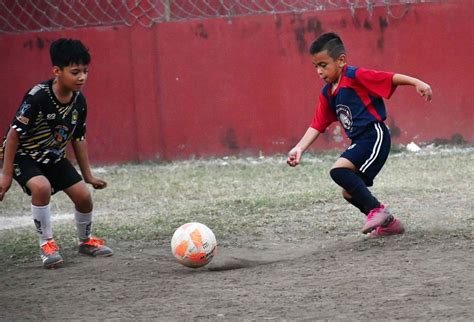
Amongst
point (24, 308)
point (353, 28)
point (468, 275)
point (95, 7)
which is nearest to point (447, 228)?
point (468, 275)

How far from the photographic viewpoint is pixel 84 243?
624cm

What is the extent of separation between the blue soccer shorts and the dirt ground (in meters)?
0.46

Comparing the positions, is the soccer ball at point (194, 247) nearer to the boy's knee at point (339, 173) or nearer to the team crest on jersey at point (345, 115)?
the boy's knee at point (339, 173)

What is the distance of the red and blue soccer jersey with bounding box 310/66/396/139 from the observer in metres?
5.89

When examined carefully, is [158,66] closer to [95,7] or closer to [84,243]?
[95,7]

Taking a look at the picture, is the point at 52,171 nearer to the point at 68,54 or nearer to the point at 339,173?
the point at 68,54

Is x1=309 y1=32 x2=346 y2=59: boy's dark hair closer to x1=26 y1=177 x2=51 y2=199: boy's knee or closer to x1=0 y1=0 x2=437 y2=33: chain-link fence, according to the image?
x1=26 y1=177 x2=51 y2=199: boy's knee

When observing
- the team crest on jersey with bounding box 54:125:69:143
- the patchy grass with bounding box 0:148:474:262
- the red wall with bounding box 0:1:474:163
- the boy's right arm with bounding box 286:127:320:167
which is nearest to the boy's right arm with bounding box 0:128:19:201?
the team crest on jersey with bounding box 54:125:69:143

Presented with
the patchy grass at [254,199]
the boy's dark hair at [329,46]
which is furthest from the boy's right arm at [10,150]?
the boy's dark hair at [329,46]

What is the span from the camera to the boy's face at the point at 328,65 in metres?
6.04

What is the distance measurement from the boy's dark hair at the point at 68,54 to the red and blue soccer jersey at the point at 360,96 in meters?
1.56

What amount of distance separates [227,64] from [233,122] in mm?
614

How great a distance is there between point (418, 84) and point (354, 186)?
2.41 feet

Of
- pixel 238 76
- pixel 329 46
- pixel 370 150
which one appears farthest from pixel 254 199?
pixel 238 76
